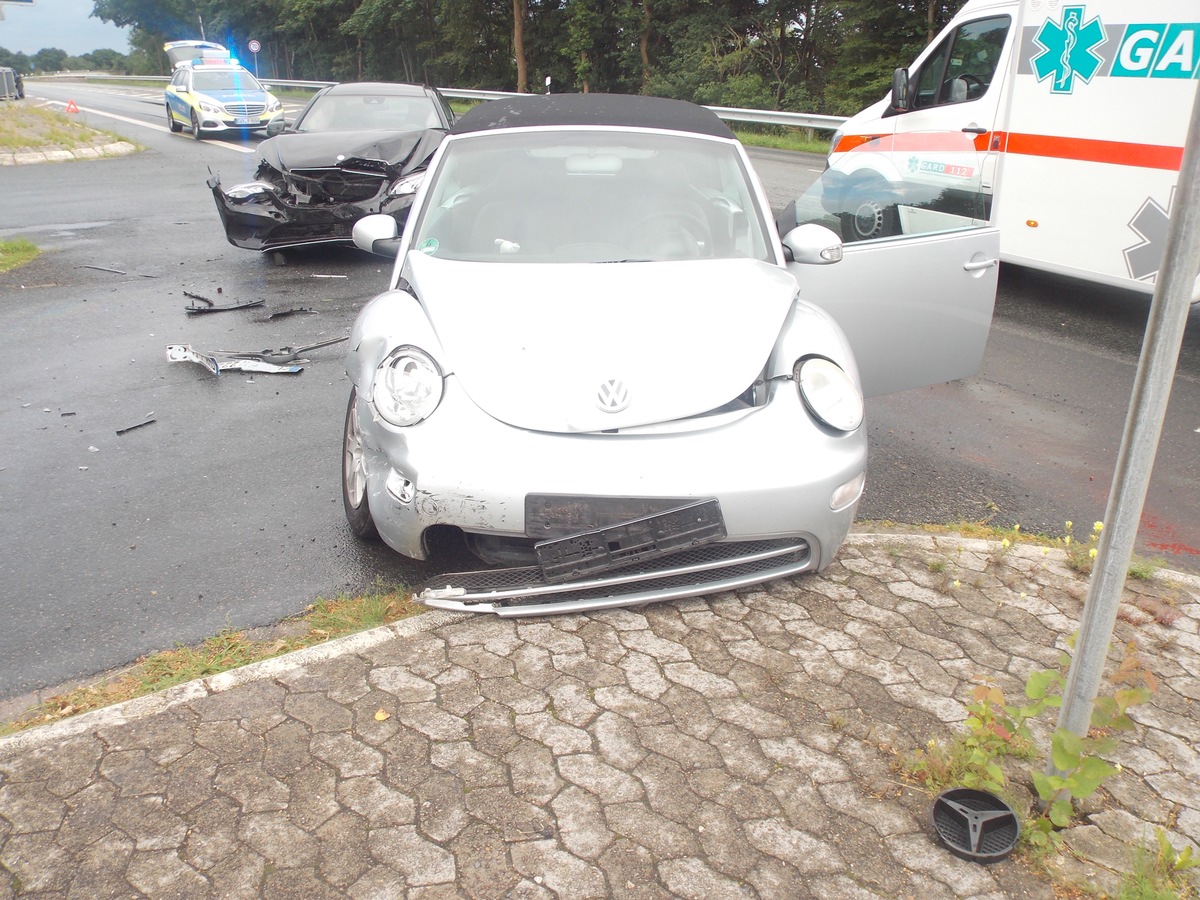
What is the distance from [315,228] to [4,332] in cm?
281

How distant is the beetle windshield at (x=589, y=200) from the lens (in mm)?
4301

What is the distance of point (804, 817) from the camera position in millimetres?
2549

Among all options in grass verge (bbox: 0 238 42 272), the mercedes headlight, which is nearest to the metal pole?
the mercedes headlight

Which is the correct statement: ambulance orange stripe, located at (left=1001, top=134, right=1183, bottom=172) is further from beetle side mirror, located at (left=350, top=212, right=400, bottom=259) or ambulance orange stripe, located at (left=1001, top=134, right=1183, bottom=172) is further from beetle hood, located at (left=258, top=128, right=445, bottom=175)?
beetle hood, located at (left=258, top=128, right=445, bottom=175)

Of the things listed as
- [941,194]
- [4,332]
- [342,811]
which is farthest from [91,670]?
[941,194]

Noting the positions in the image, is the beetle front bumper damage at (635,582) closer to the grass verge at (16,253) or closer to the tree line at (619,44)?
the grass verge at (16,253)

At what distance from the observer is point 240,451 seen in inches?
198

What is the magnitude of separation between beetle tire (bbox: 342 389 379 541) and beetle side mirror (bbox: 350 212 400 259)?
3.10ft

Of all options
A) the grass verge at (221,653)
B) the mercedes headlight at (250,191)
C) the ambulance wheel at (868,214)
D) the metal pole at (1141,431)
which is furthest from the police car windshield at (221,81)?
the metal pole at (1141,431)

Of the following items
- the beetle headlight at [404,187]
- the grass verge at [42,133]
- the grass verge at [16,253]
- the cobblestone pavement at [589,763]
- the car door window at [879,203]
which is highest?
the car door window at [879,203]

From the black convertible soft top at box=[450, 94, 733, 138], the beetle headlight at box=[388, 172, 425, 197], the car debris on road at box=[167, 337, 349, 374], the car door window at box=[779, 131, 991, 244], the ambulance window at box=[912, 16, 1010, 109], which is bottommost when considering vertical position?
the car debris on road at box=[167, 337, 349, 374]

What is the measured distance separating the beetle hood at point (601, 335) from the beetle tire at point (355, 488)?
654mm

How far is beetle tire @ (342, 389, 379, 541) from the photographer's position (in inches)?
154

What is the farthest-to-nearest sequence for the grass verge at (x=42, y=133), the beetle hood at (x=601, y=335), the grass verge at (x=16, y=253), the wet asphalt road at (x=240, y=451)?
the grass verge at (x=42, y=133) < the grass verge at (x=16, y=253) < the wet asphalt road at (x=240, y=451) < the beetle hood at (x=601, y=335)
